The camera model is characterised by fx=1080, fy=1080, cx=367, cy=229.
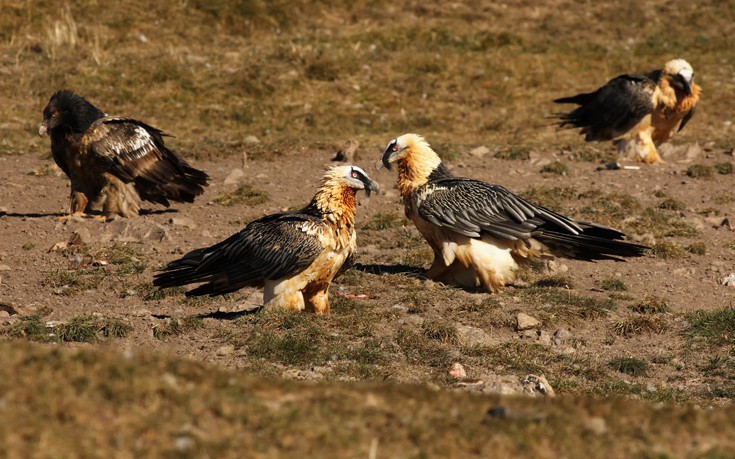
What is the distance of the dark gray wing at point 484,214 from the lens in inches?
476

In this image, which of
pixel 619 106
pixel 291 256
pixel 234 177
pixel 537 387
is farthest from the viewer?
pixel 619 106

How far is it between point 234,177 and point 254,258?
6677 mm

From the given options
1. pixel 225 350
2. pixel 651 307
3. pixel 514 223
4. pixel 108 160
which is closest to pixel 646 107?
pixel 514 223

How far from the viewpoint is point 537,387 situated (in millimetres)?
8859

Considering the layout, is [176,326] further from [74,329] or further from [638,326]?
[638,326]

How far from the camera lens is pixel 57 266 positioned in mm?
13125

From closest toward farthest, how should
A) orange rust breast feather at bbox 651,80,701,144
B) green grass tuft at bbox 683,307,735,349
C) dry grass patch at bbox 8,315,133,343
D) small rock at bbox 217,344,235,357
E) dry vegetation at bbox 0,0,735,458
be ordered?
dry vegetation at bbox 0,0,735,458 → small rock at bbox 217,344,235,357 → dry grass patch at bbox 8,315,133,343 → green grass tuft at bbox 683,307,735,349 → orange rust breast feather at bbox 651,80,701,144

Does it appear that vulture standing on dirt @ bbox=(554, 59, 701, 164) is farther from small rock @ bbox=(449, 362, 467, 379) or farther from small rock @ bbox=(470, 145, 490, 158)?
small rock @ bbox=(449, 362, 467, 379)

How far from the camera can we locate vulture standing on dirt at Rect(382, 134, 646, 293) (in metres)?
12.1

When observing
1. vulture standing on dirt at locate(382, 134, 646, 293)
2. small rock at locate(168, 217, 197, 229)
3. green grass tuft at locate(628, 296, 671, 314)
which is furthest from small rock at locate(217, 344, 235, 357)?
small rock at locate(168, 217, 197, 229)

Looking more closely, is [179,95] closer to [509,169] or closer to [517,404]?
[509,169]

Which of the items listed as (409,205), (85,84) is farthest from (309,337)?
(85,84)

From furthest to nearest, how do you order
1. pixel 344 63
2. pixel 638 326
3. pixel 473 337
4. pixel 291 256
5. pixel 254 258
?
pixel 344 63
pixel 638 326
pixel 254 258
pixel 473 337
pixel 291 256

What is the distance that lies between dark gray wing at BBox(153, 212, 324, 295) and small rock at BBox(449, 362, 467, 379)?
186 centimetres
